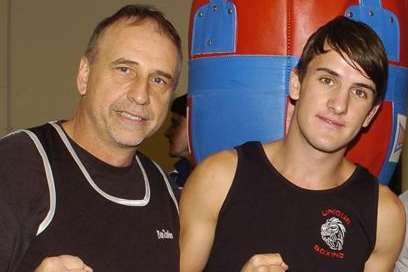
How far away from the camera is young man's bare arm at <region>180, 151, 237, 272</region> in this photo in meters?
1.64

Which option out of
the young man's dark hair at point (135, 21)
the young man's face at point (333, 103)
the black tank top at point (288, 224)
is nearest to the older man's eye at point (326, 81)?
the young man's face at point (333, 103)

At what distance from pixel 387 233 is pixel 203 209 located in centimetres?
47

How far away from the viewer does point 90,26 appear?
14.8ft

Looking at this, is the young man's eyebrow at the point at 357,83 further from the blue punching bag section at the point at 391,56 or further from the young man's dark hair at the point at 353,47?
the blue punching bag section at the point at 391,56

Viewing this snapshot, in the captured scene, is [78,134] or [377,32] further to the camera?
[377,32]

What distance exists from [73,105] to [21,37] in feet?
1.84

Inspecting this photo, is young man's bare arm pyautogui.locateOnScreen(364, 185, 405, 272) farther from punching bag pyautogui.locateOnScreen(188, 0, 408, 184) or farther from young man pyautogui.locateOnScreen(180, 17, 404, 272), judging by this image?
punching bag pyautogui.locateOnScreen(188, 0, 408, 184)

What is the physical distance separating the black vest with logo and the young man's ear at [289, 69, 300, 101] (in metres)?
0.45

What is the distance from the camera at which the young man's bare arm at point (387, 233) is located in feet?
5.52

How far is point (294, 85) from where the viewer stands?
67.0 inches

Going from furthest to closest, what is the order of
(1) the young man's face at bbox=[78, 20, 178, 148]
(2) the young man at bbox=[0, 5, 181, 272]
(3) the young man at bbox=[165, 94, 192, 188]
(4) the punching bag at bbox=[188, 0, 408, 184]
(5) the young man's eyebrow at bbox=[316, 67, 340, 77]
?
(3) the young man at bbox=[165, 94, 192, 188] → (4) the punching bag at bbox=[188, 0, 408, 184] → (5) the young man's eyebrow at bbox=[316, 67, 340, 77] → (1) the young man's face at bbox=[78, 20, 178, 148] → (2) the young man at bbox=[0, 5, 181, 272]

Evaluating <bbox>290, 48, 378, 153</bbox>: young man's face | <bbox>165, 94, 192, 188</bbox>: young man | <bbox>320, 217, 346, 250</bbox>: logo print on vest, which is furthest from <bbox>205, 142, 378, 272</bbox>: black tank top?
<bbox>165, 94, 192, 188</bbox>: young man

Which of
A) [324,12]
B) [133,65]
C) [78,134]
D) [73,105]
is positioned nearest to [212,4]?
[324,12]

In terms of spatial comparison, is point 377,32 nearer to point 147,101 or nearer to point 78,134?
point 147,101
